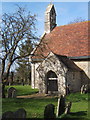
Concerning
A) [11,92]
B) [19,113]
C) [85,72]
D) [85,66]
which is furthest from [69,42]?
[19,113]

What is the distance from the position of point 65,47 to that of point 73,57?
196cm

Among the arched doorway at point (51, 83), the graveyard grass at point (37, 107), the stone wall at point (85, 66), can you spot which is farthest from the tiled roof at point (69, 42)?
the graveyard grass at point (37, 107)

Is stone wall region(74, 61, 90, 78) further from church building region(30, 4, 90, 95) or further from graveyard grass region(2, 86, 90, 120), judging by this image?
graveyard grass region(2, 86, 90, 120)

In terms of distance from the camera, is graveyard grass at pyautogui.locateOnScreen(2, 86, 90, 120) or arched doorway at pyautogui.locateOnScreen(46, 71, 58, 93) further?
arched doorway at pyautogui.locateOnScreen(46, 71, 58, 93)

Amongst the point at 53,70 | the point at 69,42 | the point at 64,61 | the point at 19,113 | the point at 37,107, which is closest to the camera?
the point at 19,113

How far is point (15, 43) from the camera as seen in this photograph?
14500 mm

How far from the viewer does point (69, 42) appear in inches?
786

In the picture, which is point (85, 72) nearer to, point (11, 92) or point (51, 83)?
point (51, 83)

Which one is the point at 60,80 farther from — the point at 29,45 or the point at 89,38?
the point at 89,38

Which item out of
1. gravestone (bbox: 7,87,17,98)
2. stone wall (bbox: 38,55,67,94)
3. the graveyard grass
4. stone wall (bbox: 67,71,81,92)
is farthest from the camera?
stone wall (bbox: 67,71,81,92)

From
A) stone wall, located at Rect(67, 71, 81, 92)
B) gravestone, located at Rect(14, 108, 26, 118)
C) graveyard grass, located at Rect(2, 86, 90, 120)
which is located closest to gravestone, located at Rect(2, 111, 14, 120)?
gravestone, located at Rect(14, 108, 26, 118)

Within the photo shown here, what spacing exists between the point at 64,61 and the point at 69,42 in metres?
3.96

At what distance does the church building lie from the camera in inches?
638

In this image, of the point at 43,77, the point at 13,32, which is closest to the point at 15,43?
the point at 13,32
